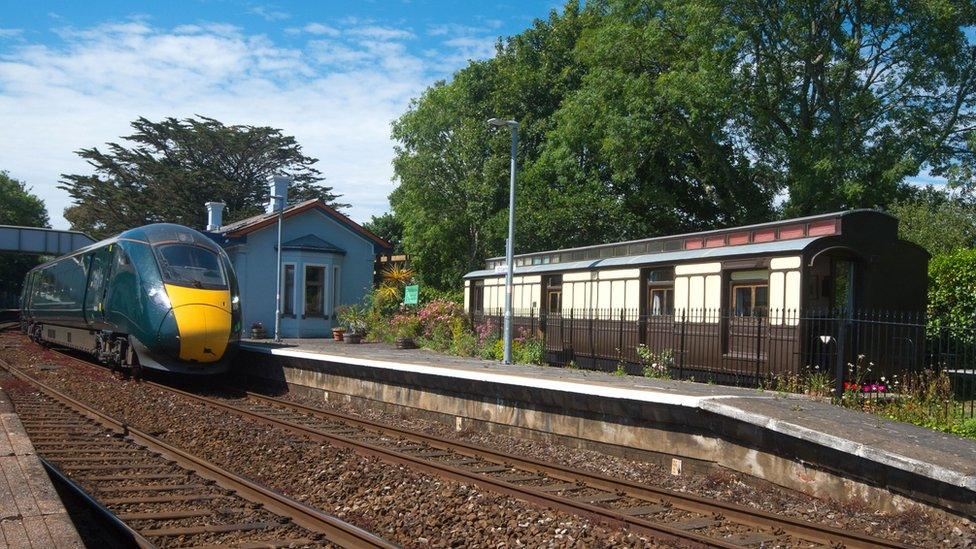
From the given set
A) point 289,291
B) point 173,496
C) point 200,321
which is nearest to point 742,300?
point 200,321

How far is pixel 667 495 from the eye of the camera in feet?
25.0

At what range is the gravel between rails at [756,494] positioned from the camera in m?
6.52

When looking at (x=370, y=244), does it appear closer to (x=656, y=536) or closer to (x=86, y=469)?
(x=86, y=469)

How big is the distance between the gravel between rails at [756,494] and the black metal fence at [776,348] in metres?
3.76

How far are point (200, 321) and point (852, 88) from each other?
20.7m

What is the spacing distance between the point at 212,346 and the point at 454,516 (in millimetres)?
9780

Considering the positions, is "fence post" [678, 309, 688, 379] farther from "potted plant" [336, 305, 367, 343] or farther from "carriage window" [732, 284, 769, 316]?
"potted plant" [336, 305, 367, 343]

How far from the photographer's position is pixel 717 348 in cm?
1457

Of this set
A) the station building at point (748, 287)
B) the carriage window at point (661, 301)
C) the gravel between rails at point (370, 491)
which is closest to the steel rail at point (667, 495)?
the gravel between rails at point (370, 491)

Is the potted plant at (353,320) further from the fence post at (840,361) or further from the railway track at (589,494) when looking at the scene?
the fence post at (840,361)

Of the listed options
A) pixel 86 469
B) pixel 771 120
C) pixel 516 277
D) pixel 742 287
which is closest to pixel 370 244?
pixel 516 277

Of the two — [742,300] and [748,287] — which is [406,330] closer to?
[742,300]

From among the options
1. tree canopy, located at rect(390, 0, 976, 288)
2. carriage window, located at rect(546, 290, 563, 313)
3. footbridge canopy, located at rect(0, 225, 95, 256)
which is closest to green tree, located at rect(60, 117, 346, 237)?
footbridge canopy, located at rect(0, 225, 95, 256)

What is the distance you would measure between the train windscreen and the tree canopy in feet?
49.5
